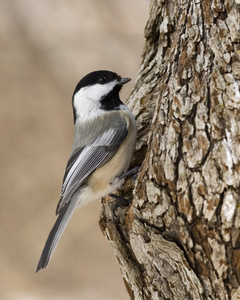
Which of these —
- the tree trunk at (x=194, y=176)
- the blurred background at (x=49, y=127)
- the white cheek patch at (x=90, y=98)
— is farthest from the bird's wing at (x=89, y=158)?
the blurred background at (x=49, y=127)

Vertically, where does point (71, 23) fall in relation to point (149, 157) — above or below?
above

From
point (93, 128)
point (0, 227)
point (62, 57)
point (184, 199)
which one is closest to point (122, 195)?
point (93, 128)

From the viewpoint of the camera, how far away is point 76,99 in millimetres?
2154

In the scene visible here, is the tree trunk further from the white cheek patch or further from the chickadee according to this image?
the white cheek patch

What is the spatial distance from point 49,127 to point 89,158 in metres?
1.39

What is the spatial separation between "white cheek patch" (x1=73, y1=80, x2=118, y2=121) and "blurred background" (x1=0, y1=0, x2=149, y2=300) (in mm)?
1097

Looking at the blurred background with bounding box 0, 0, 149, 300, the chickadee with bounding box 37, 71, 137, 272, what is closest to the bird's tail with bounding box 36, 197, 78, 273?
the chickadee with bounding box 37, 71, 137, 272

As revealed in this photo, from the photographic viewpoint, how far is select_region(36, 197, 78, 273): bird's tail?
1702mm

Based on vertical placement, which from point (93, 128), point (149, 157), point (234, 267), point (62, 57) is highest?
point (62, 57)

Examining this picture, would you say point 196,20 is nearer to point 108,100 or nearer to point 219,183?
point 219,183

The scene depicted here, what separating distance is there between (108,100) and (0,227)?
1.38 m

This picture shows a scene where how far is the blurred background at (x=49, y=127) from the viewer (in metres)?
3.07

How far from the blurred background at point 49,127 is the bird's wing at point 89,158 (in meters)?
1.20

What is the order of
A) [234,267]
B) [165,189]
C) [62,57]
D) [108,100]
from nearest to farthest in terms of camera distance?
1. [234,267]
2. [165,189]
3. [108,100]
4. [62,57]
